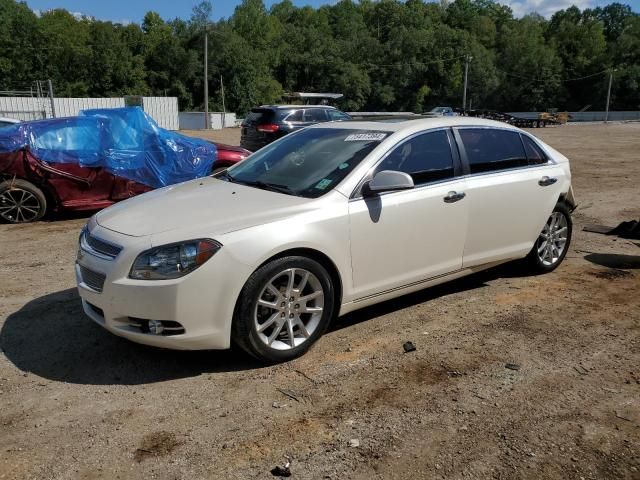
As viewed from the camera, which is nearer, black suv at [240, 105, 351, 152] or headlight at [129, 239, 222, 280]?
headlight at [129, 239, 222, 280]

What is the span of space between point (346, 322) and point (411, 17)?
119m

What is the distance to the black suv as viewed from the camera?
14523 millimetres

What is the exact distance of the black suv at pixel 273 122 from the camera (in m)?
14.5

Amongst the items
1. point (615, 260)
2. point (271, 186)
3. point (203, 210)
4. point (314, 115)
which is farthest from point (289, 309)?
point (314, 115)

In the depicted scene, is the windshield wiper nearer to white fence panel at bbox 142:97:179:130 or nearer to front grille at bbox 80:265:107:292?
front grille at bbox 80:265:107:292

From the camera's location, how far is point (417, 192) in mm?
4289

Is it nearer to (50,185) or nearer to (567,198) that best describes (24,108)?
(50,185)

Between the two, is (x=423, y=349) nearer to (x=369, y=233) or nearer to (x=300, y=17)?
(x=369, y=233)

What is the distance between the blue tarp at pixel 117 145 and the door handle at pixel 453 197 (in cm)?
560

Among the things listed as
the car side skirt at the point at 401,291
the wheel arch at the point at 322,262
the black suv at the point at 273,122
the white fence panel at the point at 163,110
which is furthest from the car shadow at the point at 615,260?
the white fence panel at the point at 163,110

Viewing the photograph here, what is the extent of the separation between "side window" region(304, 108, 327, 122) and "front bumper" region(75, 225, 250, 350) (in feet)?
39.6

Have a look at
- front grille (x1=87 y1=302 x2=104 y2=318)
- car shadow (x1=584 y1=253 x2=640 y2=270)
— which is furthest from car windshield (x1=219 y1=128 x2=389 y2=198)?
car shadow (x1=584 y1=253 x2=640 y2=270)

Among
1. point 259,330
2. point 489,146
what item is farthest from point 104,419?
point 489,146

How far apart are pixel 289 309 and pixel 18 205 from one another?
20.0 feet
